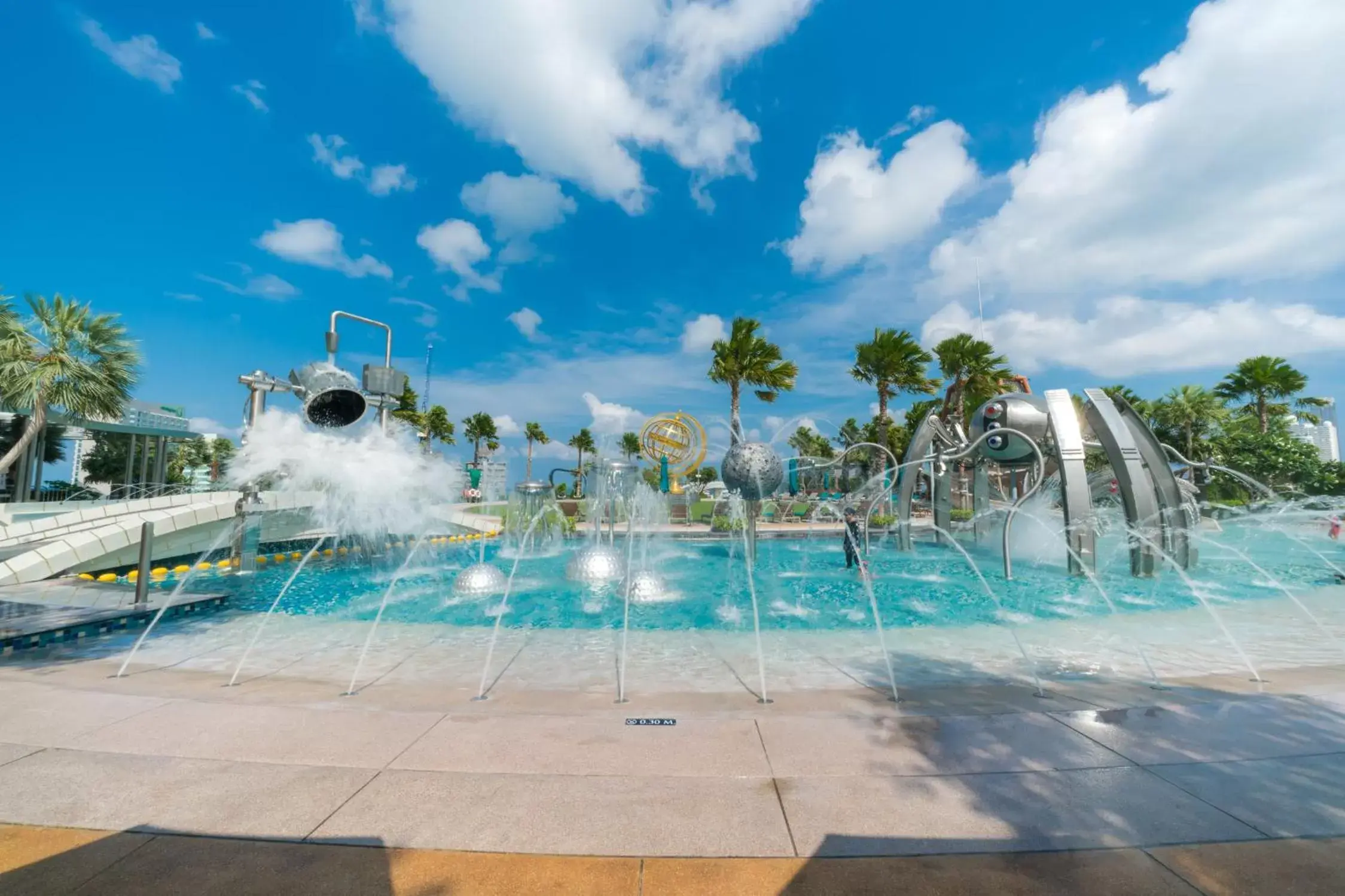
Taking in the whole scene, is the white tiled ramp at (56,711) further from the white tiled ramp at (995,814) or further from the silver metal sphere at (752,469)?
the silver metal sphere at (752,469)

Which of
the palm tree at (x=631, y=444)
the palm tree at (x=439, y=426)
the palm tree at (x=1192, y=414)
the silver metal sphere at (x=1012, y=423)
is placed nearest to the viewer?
the silver metal sphere at (x=1012, y=423)

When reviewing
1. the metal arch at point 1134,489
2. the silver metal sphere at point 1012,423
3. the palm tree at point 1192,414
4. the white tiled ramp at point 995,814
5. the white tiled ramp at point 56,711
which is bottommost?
the white tiled ramp at point 56,711

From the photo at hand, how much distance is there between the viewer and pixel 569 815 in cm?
331

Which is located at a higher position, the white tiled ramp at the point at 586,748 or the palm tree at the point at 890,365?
the palm tree at the point at 890,365

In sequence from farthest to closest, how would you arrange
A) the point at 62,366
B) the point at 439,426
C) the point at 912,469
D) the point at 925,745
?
the point at 439,426, the point at 62,366, the point at 912,469, the point at 925,745

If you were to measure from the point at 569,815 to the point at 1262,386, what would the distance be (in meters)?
59.0

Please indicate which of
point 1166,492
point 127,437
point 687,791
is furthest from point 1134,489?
point 127,437

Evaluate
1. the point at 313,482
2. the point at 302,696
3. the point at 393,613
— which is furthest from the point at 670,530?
the point at 302,696

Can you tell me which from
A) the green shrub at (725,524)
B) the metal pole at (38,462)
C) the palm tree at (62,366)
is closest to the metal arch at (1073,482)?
the green shrub at (725,524)

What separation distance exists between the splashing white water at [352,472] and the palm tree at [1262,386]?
180 feet

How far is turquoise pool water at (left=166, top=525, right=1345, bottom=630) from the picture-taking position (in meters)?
10.5

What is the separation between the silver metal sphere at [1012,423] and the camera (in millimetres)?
16141

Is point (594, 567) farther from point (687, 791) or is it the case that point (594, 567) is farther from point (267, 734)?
point (687, 791)

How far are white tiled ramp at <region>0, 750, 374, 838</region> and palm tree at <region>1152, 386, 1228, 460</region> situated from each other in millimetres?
52733
